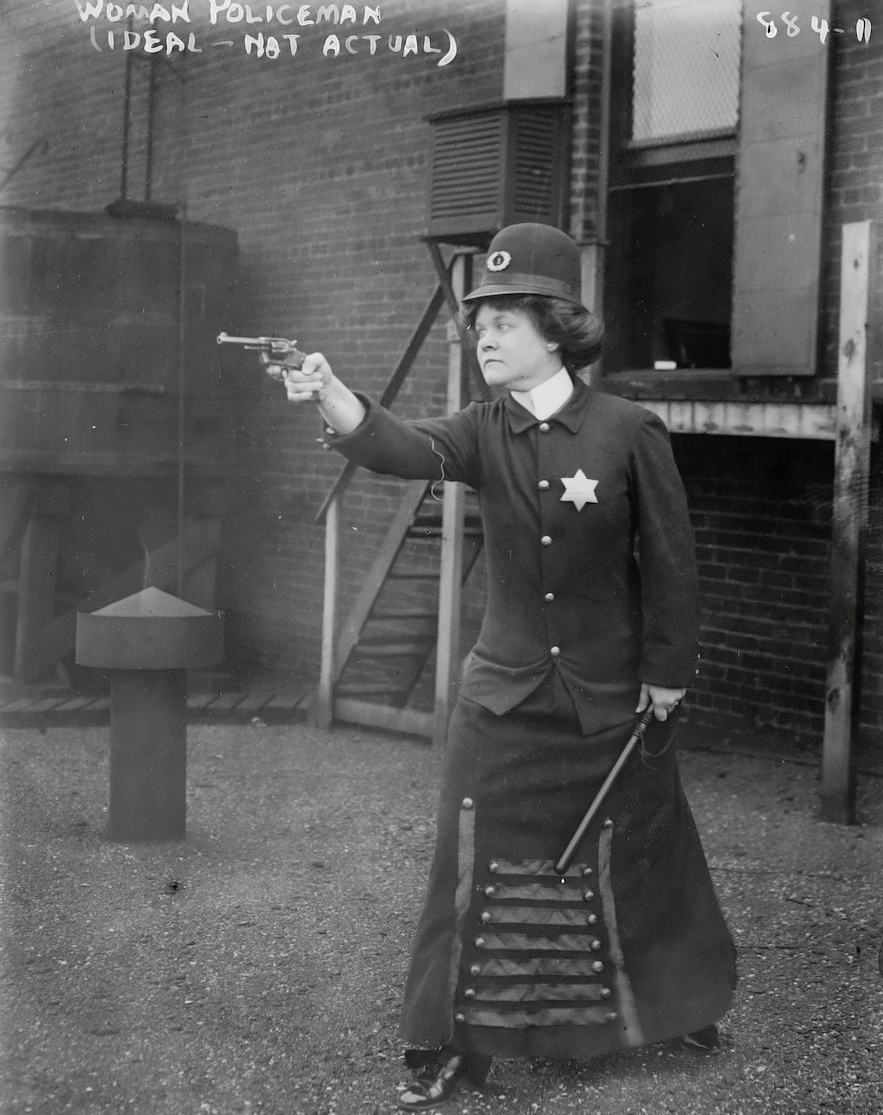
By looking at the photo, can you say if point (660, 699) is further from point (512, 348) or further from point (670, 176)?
point (670, 176)

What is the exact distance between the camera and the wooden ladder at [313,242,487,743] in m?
7.20

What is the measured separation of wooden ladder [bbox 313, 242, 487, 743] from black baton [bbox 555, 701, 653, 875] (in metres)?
3.77

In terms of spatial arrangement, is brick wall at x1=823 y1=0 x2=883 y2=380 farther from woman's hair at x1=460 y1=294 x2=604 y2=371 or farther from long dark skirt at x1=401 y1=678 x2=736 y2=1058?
long dark skirt at x1=401 y1=678 x2=736 y2=1058

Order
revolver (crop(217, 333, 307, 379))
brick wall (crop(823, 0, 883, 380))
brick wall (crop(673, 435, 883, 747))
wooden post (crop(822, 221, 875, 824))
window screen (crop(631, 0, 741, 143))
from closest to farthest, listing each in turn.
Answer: revolver (crop(217, 333, 307, 379))
wooden post (crop(822, 221, 875, 824))
brick wall (crop(823, 0, 883, 380))
window screen (crop(631, 0, 741, 143))
brick wall (crop(673, 435, 883, 747))

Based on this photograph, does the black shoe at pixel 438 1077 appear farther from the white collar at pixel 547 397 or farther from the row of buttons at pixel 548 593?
the white collar at pixel 547 397

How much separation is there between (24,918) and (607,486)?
2520 millimetres

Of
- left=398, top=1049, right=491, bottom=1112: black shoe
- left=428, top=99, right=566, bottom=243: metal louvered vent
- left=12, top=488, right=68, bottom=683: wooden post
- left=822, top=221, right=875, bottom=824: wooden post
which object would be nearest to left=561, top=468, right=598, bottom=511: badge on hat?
left=398, top=1049, right=491, bottom=1112: black shoe

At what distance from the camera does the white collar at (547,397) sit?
131 inches

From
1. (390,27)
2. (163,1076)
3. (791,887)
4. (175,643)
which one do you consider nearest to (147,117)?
(390,27)

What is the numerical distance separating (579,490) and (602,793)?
2.32 feet

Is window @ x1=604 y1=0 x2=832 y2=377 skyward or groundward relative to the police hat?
skyward

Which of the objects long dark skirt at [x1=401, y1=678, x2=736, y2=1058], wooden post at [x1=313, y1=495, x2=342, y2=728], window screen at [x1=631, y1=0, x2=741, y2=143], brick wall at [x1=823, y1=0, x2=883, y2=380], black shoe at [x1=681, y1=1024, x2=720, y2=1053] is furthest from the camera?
wooden post at [x1=313, y1=495, x2=342, y2=728]

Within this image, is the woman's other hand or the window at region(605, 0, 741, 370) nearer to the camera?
the woman's other hand

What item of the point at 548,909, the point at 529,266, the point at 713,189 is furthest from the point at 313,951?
the point at 713,189
